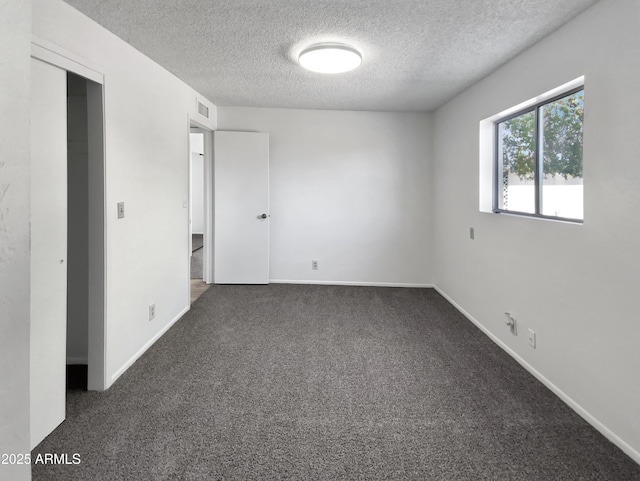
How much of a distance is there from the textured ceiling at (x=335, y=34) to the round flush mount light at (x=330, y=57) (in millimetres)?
54

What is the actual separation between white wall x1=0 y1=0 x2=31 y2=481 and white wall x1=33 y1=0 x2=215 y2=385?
137cm

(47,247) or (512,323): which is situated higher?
(47,247)

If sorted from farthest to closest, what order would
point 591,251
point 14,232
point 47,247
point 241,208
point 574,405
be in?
point 241,208 → point 574,405 → point 591,251 → point 47,247 → point 14,232

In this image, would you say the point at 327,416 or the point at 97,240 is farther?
the point at 97,240

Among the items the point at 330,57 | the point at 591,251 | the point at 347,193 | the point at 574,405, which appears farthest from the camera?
the point at 347,193

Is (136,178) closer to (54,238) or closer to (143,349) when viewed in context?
(54,238)

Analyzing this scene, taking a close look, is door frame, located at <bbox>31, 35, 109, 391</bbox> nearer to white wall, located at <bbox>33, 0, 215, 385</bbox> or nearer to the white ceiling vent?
white wall, located at <bbox>33, 0, 215, 385</bbox>

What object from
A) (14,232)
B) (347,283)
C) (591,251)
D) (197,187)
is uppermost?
(197,187)

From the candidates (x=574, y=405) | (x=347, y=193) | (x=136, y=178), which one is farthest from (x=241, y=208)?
(x=574, y=405)

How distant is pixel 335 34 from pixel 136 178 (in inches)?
69.4

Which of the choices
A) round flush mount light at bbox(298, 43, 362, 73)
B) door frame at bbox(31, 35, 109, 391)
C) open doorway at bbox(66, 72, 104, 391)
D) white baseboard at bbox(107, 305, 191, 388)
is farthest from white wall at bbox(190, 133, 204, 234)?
door frame at bbox(31, 35, 109, 391)

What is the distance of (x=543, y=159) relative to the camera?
2.71m

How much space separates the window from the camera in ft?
7.72

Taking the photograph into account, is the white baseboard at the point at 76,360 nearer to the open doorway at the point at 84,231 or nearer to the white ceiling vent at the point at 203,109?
the open doorway at the point at 84,231
